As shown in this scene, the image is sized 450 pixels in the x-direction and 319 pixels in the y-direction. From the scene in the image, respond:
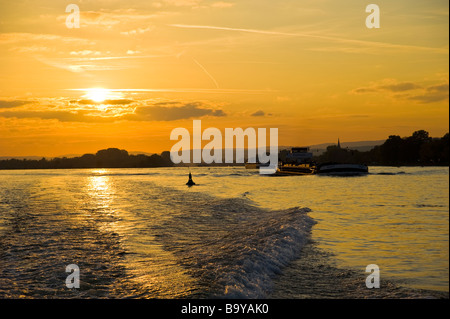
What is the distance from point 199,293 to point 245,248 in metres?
6.58

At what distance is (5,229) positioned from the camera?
27.3 m

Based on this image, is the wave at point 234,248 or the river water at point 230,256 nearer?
the river water at point 230,256

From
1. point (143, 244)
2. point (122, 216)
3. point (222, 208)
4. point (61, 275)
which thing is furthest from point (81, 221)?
point (61, 275)

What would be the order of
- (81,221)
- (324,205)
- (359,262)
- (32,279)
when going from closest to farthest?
(32,279), (359,262), (81,221), (324,205)

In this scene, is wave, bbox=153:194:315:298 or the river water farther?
wave, bbox=153:194:315:298

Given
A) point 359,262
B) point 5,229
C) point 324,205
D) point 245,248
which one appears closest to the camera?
point 359,262

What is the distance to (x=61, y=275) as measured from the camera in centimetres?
1501

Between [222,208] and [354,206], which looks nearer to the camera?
[354,206]

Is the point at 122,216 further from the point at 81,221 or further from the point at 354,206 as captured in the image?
the point at 354,206

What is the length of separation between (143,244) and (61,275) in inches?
261

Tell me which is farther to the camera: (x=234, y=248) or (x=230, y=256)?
(x=234, y=248)
